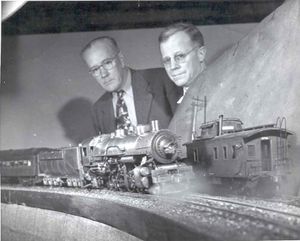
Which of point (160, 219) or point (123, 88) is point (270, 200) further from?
point (123, 88)

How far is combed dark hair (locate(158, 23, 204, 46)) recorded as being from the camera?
265 centimetres

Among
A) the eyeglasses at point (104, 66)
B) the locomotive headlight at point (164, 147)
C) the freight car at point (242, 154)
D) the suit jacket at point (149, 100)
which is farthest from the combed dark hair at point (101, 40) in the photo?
the freight car at point (242, 154)

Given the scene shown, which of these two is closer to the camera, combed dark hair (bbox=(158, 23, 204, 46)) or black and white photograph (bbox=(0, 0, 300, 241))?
black and white photograph (bbox=(0, 0, 300, 241))

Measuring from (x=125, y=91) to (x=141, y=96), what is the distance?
0.38ft

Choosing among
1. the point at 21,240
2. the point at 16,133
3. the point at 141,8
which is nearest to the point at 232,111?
the point at 141,8

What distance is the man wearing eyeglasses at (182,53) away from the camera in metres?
2.68

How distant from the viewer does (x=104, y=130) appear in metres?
2.88

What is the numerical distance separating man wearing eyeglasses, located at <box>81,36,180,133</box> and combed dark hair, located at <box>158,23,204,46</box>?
0.23 meters

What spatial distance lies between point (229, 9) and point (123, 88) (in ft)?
2.83

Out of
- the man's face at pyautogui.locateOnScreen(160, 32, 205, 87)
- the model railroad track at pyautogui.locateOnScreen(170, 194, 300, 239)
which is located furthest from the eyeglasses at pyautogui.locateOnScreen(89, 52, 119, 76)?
the model railroad track at pyautogui.locateOnScreen(170, 194, 300, 239)

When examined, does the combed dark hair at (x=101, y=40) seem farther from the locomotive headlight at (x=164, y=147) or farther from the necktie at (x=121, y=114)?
the locomotive headlight at (x=164, y=147)

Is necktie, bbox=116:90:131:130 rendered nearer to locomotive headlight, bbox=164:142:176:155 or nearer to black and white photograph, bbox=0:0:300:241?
black and white photograph, bbox=0:0:300:241

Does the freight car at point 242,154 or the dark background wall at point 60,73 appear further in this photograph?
the dark background wall at point 60,73

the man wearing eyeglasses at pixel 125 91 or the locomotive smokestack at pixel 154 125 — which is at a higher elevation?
the man wearing eyeglasses at pixel 125 91
